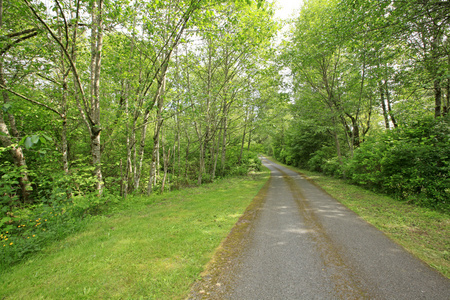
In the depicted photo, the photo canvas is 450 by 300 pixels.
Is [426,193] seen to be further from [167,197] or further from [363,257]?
[167,197]

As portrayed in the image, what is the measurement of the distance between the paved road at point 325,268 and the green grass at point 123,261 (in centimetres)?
74

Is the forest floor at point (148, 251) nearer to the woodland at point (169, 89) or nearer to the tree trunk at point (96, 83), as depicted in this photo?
the woodland at point (169, 89)

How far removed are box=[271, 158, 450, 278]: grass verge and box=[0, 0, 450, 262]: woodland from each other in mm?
873

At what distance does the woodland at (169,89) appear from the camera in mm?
5363

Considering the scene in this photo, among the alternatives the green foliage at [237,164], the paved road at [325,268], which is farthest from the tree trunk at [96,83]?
the green foliage at [237,164]

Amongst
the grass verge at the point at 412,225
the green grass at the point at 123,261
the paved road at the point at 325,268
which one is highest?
the grass verge at the point at 412,225

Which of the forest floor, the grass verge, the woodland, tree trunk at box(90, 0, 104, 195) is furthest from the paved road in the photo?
tree trunk at box(90, 0, 104, 195)

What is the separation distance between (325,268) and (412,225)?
3.79 m

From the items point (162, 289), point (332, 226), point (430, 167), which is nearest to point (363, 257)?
point (332, 226)

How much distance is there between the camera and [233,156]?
66.0 ft

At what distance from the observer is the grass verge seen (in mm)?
3479

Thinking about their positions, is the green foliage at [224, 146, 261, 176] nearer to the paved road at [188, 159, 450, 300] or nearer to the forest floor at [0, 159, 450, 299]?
the forest floor at [0, 159, 450, 299]

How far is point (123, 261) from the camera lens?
3273mm

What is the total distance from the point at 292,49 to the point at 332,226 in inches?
516
